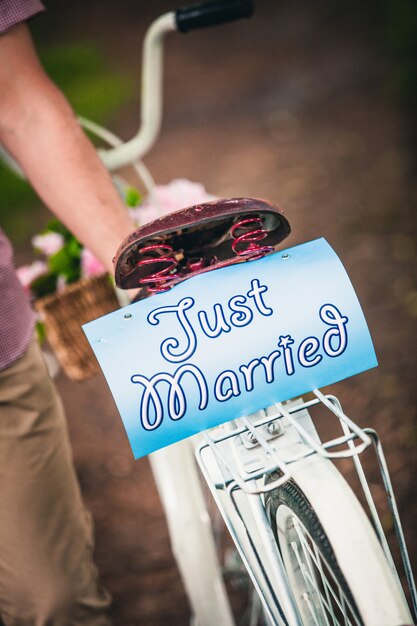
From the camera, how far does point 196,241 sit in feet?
3.20

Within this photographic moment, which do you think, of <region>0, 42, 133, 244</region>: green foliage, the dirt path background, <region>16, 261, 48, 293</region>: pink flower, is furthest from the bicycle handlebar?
<region>0, 42, 133, 244</region>: green foliage

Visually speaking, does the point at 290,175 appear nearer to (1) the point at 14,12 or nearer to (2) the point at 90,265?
(2) the point at 90,265

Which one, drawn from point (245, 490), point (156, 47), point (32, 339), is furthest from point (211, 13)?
point (245, 490)

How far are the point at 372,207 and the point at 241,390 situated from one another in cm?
301

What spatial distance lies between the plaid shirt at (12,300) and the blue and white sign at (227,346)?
1.21ft

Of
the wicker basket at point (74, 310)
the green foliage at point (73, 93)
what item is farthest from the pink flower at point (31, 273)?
the green foliage at point (73, 93)

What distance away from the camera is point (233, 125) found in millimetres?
5000

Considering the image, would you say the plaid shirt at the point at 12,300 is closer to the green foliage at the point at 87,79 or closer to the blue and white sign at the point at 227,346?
the blue and white sign at the point at 227,346

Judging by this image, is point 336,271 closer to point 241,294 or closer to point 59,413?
point 241,294

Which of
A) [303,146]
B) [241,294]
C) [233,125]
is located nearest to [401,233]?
[303,146]

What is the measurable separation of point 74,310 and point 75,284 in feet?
0.20

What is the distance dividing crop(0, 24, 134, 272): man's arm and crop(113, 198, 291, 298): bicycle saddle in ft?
0.70

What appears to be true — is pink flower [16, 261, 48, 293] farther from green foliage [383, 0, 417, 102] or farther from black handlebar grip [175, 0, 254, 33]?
green foliage [383, 0, 417, 102]

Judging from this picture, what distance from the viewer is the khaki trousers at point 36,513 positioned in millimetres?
1198
